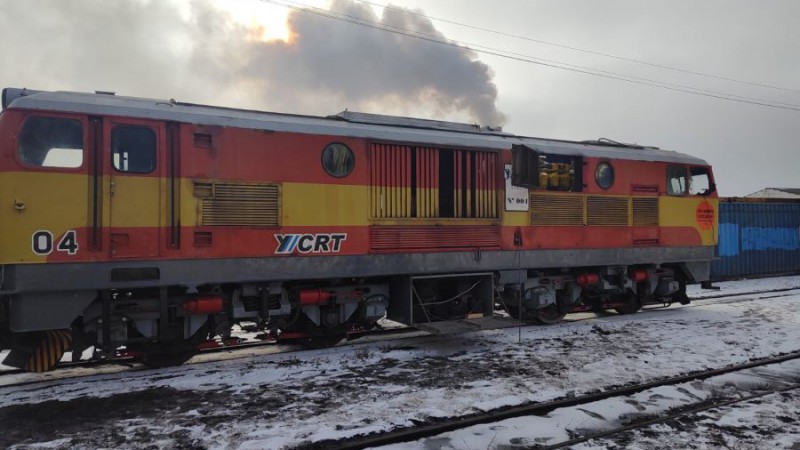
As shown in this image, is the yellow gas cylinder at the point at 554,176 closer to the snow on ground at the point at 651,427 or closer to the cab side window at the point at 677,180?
the cab side window at the point at 677,180

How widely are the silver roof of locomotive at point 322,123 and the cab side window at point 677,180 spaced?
29cm

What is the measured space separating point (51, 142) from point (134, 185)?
102cm

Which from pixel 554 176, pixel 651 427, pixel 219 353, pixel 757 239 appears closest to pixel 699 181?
pixel 554 176

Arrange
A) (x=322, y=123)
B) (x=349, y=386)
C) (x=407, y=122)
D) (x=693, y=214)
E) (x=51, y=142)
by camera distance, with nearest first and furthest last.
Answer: (x=51, y=142)
(x=349, y=386)
(x=322, y=123)
(x=407, y=122)
(x=693, y=214)

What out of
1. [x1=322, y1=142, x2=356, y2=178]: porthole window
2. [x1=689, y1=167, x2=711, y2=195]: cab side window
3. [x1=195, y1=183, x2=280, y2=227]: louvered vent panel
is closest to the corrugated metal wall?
[x1=689, y1=167, x2=711, y2=195]: cab side window

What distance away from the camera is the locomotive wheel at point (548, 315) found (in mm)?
10523

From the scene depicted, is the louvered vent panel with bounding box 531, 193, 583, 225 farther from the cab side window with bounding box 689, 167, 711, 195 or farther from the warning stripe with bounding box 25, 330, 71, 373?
the warning stripe with bounding box 25, 330, 71, 373

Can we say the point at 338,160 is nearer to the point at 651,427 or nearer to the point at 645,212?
the point at 651,427

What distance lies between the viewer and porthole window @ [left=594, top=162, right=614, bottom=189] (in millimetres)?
10570

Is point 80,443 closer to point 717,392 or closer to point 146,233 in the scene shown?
point 146,233

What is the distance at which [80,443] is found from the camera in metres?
4.67

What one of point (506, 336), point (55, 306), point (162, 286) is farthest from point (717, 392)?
point (55, 306)

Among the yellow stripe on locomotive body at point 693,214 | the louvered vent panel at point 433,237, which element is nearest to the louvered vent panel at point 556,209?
the louvered vent panel at point 433,237

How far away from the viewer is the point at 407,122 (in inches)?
363
